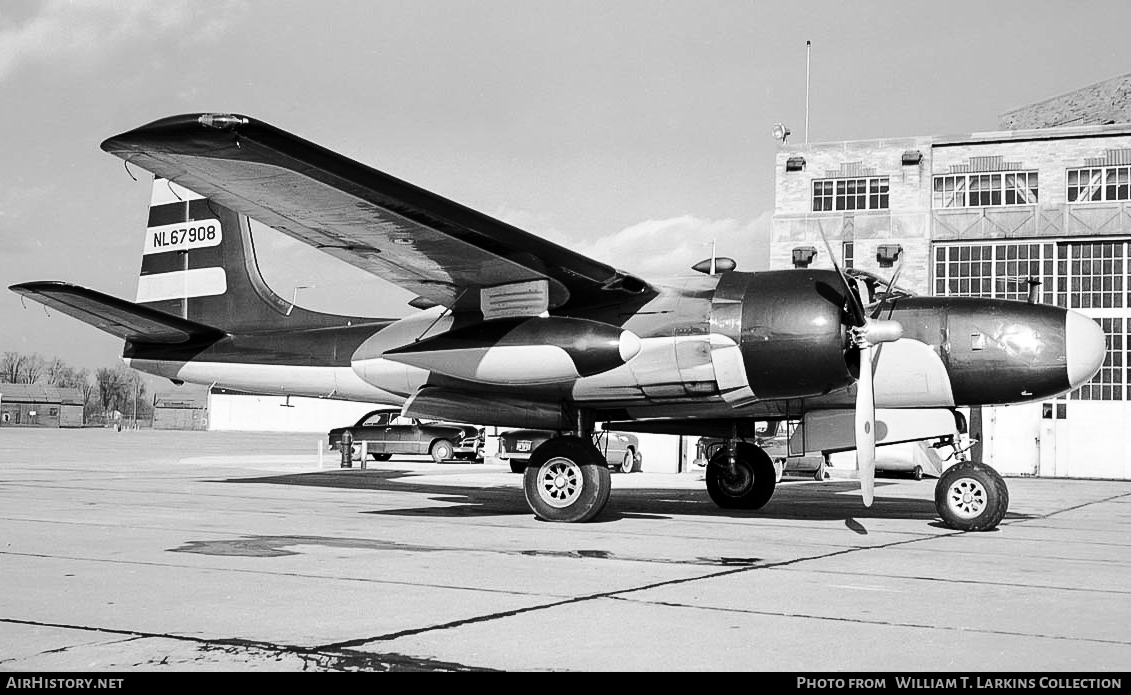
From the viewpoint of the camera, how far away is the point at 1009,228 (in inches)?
1777

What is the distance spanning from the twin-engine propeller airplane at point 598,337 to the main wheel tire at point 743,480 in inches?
45.3

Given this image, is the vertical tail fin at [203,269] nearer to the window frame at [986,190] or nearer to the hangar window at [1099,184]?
the window frame at [986,190]

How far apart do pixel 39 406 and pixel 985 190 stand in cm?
11806

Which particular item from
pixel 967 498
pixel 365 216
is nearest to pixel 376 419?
pixel 365 216

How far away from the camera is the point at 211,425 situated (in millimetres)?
95562

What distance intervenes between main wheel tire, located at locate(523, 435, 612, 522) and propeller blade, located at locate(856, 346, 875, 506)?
10.1ft

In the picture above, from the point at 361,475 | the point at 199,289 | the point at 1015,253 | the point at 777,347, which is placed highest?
the point at 1015,253

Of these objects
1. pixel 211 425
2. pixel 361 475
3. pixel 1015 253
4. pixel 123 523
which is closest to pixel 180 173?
pixel 123 523

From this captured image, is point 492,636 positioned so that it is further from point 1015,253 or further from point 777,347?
point 1015,253

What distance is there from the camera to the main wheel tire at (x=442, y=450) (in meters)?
37.3

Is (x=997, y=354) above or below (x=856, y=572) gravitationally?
above

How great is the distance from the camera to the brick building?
41.9 meters

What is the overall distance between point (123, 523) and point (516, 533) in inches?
183

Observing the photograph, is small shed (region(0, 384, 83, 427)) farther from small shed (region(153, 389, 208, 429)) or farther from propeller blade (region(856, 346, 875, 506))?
propeller blade (region(856, 346, 875, 506))
